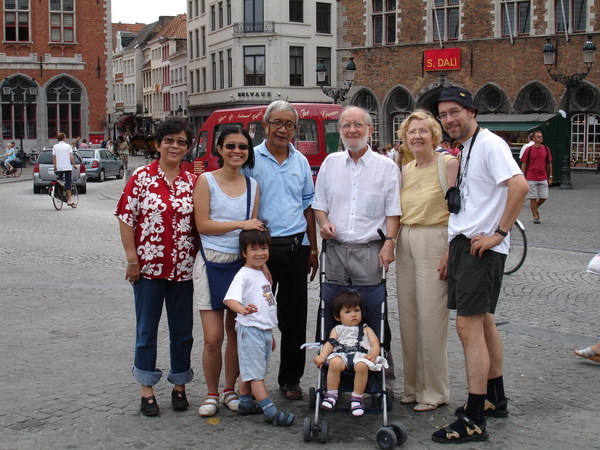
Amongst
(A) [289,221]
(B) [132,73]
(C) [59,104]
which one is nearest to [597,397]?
(A) [289,221]

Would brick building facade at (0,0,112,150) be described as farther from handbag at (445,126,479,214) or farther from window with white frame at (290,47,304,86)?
handbag at (445,126,479,214)

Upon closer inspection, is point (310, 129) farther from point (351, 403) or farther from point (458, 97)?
point (351, 403)

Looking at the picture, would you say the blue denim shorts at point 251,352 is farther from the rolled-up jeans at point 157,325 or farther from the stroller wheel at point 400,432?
the stroller wheel at point 400,432

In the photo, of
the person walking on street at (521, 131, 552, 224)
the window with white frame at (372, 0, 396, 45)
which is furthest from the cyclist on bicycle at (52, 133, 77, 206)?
the window with white frame at (372, 0, 396, 45)

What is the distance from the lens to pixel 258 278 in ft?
14.8

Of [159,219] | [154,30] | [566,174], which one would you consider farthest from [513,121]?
[154,30]

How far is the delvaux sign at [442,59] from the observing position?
3672 cm

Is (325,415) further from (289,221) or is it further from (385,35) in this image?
(385,35)

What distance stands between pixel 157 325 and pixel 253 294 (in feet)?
2.15

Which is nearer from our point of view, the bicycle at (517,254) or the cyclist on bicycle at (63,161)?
the bicycle at (517,254)

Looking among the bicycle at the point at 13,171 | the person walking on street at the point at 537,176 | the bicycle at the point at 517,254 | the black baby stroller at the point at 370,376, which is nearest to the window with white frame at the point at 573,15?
the person walking on street at the point at 537,176

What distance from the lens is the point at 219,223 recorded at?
4500 millimetres

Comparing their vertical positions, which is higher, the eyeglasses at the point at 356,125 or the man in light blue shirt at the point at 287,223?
the eyeglasses at the point at 356,125

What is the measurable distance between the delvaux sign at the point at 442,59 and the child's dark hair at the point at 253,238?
34.0 m
